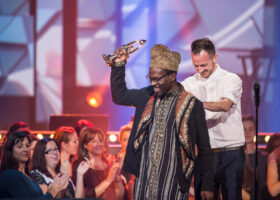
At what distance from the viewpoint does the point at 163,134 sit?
2814mm

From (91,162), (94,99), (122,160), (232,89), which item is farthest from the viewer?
(94,99)

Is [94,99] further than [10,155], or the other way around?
[94,99]

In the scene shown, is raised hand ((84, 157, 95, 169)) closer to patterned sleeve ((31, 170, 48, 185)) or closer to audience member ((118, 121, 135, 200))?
audience member ((118, 121, 135, 200))

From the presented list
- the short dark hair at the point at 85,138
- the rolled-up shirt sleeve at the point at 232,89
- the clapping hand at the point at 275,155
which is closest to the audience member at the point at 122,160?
the short dark hair at the point at 85,138

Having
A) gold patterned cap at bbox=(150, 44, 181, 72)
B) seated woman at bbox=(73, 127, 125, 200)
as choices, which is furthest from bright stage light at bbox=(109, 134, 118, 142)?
gold patterned cap at bbox=(150, 44, 181, 72)

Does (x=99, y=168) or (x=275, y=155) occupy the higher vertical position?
(x=275, y=155)

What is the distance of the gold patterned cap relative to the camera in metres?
2.83

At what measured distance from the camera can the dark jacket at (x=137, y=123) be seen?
2.86 meters

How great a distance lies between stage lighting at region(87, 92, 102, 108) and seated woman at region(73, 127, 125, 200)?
2076 millimetres

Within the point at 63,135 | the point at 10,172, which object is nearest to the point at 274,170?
the point at 63,135

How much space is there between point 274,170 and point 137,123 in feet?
8.80

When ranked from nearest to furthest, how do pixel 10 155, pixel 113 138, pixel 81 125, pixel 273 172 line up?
pixel 10 155 → pixel 273 172 → pixel 81 125 → pixel 113 138

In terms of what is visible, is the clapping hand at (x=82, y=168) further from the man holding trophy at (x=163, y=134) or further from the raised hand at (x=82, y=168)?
the man holding trophy at (x=163, y=134)

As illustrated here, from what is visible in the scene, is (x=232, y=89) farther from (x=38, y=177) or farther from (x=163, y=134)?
(x=38, y=177)
